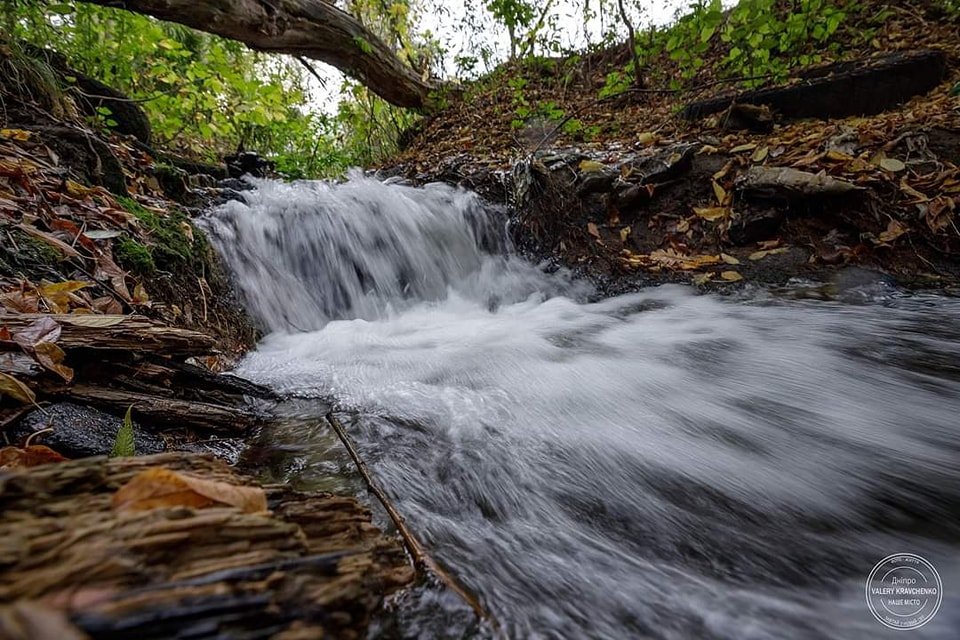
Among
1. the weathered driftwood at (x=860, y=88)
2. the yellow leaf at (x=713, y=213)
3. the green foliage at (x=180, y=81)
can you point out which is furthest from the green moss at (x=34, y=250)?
the weathered driftwood at (x=860, y=88)

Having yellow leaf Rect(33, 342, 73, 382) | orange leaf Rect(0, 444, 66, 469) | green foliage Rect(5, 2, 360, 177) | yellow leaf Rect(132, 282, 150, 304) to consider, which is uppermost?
green foliage Rect(5, 2, 360, 177)

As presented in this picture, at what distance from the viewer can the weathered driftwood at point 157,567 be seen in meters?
0.49

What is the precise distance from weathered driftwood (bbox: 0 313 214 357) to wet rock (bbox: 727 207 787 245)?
355 cm

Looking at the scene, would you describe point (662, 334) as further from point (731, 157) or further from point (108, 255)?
point (108, 255)

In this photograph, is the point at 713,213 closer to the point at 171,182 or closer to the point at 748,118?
the point at 748,118

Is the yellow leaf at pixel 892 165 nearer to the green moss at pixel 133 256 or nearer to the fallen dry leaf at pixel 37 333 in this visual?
the fallen dry leaf at pixel 37 333

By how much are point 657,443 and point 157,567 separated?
1.63m

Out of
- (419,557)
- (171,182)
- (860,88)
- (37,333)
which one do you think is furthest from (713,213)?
(171,182)

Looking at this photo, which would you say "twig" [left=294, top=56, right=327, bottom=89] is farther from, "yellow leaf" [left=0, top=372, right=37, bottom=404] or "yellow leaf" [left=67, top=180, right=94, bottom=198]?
"yellow leaf" [left=0, top=372, right=37, bottom=404]

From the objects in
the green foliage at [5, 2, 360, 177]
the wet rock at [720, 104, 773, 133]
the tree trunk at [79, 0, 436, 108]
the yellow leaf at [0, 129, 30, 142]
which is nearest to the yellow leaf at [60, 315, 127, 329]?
the yellow leaf at [0, 129, 30, 142]

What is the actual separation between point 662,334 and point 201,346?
2.49 m

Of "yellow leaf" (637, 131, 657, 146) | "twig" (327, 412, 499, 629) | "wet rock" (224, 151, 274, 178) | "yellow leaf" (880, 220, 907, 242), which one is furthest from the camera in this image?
"wet rock" (224, 151, 274, 178)

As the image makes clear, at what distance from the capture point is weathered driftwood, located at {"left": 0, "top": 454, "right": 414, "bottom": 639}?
49cm

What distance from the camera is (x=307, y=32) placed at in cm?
593
